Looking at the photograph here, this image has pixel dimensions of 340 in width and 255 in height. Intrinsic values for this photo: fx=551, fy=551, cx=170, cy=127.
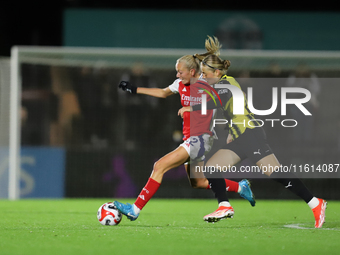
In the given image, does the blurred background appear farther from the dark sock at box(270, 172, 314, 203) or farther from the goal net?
the dark sock at box(270, 172, 314, 203)

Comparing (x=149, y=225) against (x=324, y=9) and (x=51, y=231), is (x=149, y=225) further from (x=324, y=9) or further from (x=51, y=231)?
(x=324, y=9)

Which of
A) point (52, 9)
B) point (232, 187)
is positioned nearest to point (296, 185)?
point (232, 187)

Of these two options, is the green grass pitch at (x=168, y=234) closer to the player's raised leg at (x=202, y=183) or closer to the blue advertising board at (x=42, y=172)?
the player's raised leg at (x=202, y=183)

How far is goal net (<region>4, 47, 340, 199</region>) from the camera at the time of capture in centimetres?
912

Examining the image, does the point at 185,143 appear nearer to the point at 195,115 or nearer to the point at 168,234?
the point at 195,115

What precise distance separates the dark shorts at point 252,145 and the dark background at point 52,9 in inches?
335

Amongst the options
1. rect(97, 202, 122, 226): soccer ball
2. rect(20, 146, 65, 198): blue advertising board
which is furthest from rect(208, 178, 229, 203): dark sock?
rect(20, 146, 65, 198): blue advertising board

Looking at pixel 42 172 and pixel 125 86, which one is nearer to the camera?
pixel 125 86

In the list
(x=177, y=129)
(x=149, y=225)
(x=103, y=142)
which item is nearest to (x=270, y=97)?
(x=177, y=129)

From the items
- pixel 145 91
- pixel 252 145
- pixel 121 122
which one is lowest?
pixel 121 122

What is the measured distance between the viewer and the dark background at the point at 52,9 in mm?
13172

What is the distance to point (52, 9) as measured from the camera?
532 inches

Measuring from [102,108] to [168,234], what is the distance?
543 centimetres

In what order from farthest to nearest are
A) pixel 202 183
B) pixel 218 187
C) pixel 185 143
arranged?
pixel 202 183 < pixel 218 187 < pixel 185 143
